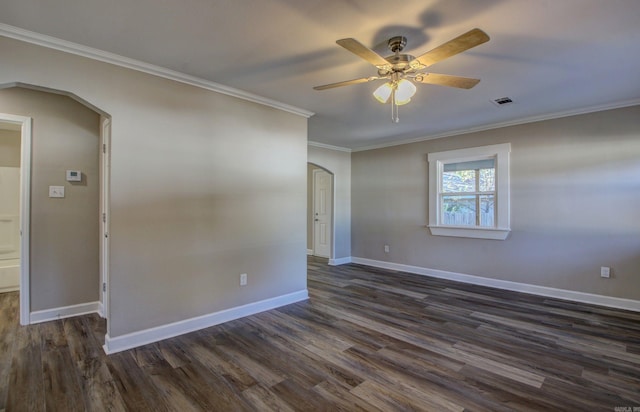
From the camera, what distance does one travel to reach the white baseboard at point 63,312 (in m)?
3.28

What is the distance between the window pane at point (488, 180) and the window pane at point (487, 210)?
127 millimetres

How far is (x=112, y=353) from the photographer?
8.55 ft

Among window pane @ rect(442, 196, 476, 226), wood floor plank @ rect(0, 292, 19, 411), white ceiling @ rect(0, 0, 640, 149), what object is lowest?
wood floor plank @ rect(0, 292, 19, 411)

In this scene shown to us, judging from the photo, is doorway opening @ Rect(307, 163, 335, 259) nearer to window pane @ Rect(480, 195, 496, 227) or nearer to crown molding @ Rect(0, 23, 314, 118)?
window pane @ Rect(480, 195, 496, 227)

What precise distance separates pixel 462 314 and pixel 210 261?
297 cm

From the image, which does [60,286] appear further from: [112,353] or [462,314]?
[462,314]

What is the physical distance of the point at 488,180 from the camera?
16.1 ft

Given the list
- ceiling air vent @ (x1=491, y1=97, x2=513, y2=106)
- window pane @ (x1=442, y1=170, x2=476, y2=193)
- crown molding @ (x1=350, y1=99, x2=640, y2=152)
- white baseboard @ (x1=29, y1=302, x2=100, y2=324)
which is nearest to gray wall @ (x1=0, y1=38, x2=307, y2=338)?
white baseboard @ (x1=29, y1=302, x2=100, y2=324)

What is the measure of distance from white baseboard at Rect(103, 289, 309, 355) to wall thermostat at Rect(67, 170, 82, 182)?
6.33 feet

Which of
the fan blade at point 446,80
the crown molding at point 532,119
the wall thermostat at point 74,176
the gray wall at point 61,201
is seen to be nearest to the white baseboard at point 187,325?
the gray wall at point 61,201

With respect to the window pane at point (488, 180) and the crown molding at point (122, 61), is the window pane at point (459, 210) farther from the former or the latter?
the crown molding at point (122, 61)

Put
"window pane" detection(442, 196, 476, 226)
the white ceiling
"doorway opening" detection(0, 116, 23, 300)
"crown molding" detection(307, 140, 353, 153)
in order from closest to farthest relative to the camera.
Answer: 1. the white ceiling
2. "doorway opening" detection(0, 116, 23, 300)
3. "window pane" detection(442, 196, 476, 226)
4. "crown molding" detection(307, 140, 353, 153)

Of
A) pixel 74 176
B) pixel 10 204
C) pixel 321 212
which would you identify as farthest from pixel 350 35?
pixel 10 204

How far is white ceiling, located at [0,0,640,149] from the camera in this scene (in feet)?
6.44
